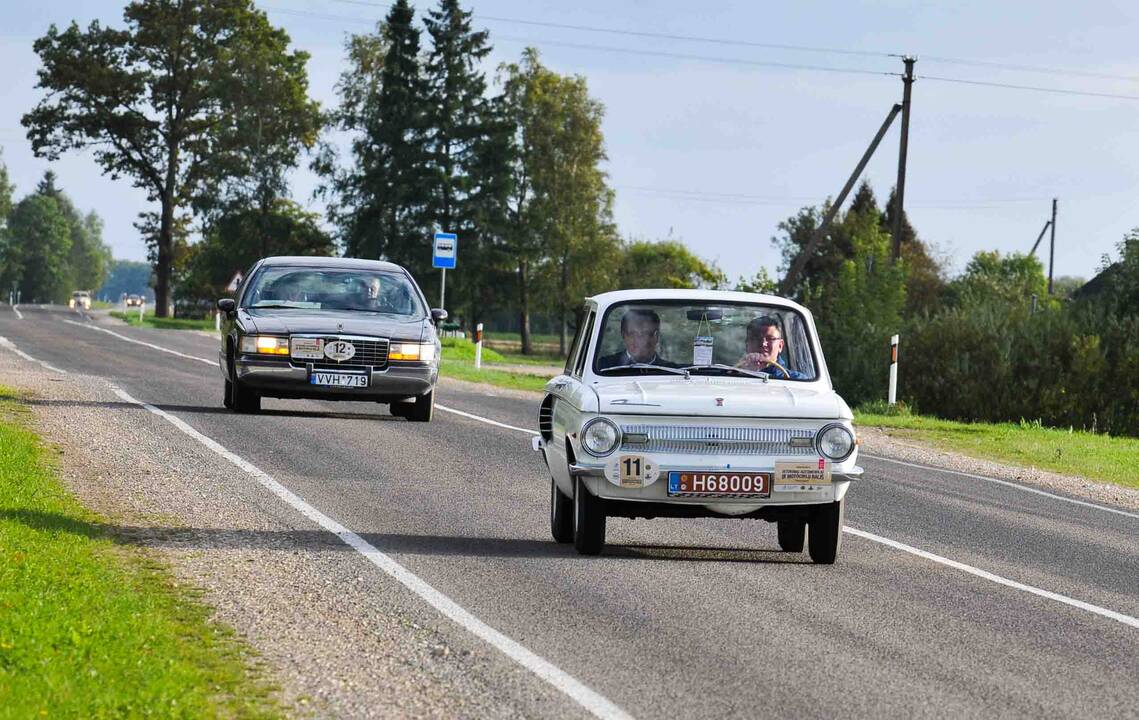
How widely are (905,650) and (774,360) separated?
10.7 ft

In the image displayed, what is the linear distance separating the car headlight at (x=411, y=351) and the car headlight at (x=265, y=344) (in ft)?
3.65

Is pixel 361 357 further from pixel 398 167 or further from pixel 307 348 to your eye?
pixel 398 167

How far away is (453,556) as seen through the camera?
9797 mm

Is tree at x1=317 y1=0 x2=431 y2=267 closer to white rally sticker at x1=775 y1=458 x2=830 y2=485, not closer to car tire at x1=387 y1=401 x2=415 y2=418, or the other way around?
car tire at x1=387 y1=401 x2=415 y2=418

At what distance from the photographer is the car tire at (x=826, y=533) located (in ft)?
32.1

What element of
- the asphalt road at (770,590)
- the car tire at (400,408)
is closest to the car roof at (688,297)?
the asphalt road at (770,590)

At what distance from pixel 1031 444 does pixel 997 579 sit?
14.6 meters

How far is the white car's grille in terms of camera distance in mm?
9430

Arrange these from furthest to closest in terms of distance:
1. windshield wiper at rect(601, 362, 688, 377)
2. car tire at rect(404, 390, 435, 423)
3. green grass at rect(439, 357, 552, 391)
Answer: green grass at rect(439, 357, 552, 391) → car tire at rect(404, 390, 435, 423) → windshield wiper at rect(601, 362, 688, 377)

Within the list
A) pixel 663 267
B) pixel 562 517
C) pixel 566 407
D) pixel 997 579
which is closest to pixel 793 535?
pixel 997 579

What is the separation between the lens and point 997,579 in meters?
9.83

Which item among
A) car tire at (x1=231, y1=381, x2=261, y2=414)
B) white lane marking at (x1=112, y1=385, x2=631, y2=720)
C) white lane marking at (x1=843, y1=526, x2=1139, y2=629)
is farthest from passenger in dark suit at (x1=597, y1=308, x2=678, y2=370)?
car tire at (x1=231, y1=381, x2=261, y2=414)

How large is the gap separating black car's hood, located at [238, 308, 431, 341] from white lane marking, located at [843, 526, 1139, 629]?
7452mm

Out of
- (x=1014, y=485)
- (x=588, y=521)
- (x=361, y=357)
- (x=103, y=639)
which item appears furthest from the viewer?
(x=361, y=357)
